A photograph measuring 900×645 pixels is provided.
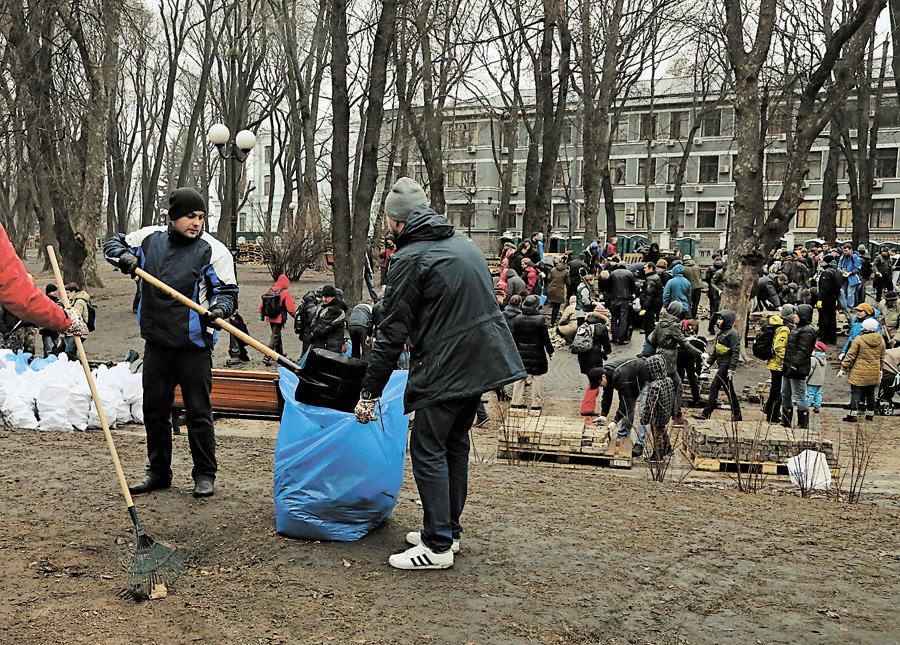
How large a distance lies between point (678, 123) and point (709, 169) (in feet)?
11.8

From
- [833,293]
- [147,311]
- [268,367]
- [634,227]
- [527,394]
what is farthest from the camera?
[634,227]

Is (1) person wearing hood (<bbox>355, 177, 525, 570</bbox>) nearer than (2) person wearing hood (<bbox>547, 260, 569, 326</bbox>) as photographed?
Yes

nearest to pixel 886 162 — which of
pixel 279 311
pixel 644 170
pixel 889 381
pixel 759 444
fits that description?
pixel 644 170

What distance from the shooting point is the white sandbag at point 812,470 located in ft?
21.8

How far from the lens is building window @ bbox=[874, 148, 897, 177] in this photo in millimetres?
50812

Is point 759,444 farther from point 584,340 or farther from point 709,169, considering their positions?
point 709,169

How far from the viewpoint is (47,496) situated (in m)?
5.15

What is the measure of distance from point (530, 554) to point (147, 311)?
2.55 metres

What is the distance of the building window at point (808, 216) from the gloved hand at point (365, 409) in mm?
52758

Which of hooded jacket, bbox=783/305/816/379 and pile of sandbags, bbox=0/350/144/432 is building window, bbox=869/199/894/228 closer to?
hooded jacket, bbox=783/305/816/379

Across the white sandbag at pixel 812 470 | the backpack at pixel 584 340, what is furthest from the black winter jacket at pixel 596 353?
the white sandbag at pixel 812 470

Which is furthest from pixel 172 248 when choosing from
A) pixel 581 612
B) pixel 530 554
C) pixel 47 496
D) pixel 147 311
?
A: pixel 581 612

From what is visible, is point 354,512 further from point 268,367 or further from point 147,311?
point 268,367

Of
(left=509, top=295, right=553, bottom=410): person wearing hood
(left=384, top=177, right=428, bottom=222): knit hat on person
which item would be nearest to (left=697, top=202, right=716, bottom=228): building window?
(left=509, top=295, right=553, bottom=410): person wearing hood
